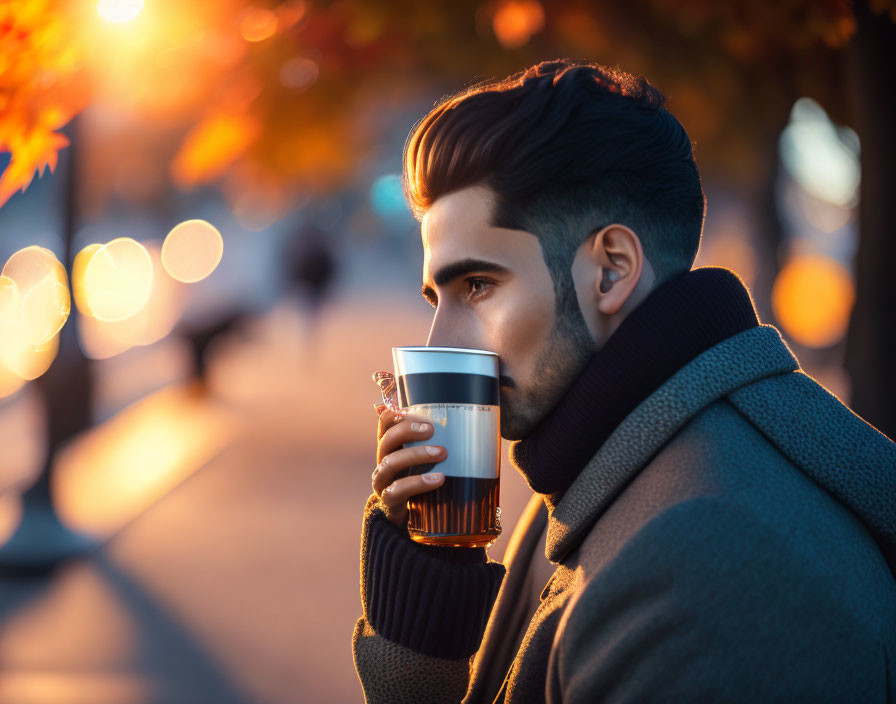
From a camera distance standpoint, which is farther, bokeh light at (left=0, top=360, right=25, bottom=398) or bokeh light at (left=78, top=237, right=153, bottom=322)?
bokeh light at (left=78, top=237, right=153, bottom=322)

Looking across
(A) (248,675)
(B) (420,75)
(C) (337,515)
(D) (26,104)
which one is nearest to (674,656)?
(D) (26,104)

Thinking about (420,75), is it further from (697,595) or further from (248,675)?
(697,595)

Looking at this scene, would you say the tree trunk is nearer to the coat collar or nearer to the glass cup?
the coat collar

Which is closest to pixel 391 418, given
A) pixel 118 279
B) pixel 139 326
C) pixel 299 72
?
pixel 299 72

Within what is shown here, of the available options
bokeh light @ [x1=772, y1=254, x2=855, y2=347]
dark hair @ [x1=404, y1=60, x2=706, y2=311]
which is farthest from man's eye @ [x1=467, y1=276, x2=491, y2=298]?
bokeh light @ [x1=772, y1=254, x2=855, y2=347]

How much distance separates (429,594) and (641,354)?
86 cm

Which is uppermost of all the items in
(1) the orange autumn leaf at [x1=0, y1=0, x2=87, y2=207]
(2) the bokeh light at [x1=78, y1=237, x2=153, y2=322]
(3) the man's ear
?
(2) the bokeh light at [x1=78, y1=237, x2=153, y2=322]

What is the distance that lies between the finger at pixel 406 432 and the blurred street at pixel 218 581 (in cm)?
337

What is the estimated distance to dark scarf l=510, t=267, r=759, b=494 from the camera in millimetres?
1917

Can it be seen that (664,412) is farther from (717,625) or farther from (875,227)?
(875,227)

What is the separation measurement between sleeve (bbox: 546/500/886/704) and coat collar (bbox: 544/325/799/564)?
0.26 m

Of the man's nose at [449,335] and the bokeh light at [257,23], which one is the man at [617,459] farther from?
the bokeh light at [257,23]

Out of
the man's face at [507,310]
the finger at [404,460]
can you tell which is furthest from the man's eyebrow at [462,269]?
the finger at [404,460]

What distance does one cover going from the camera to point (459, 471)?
2045mm
